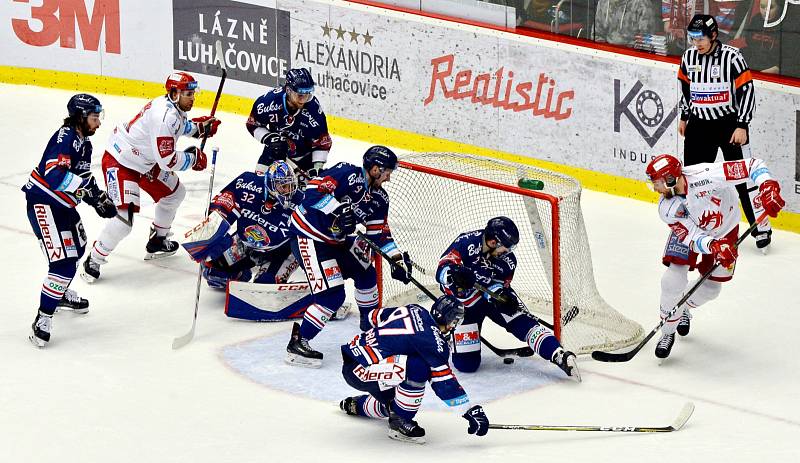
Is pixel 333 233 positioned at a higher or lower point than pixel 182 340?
higher

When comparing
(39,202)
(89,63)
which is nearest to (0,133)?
(89,63)

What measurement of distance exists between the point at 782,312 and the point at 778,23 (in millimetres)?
2085

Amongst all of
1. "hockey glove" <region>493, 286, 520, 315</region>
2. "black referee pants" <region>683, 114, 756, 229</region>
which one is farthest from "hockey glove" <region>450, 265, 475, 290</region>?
"black referee pants" <region>683, 114, 756, 229</region>

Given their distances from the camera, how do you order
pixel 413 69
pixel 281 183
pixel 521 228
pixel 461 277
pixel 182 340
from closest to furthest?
1. pixel 461 277
2. pixel 182 340
3. pixel 281 183
4. pixel 521 228
5. pixel 413 69

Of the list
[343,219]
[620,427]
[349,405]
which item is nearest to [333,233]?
[343,219]

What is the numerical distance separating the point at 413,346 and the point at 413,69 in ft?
15.8

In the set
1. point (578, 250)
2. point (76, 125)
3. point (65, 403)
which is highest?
point (76, 125)

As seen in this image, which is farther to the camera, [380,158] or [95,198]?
[95,198]

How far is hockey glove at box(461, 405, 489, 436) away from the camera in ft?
19.8

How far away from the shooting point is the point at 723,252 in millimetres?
6680

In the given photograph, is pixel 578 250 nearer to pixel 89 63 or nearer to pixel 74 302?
pixel 74 302

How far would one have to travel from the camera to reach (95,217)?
31.7 feet

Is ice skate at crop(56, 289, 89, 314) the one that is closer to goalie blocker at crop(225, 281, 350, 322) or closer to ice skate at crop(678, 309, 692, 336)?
goalie blocker at crop(225, 281, 350, 322)

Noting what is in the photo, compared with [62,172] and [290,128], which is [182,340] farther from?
[290,128]
